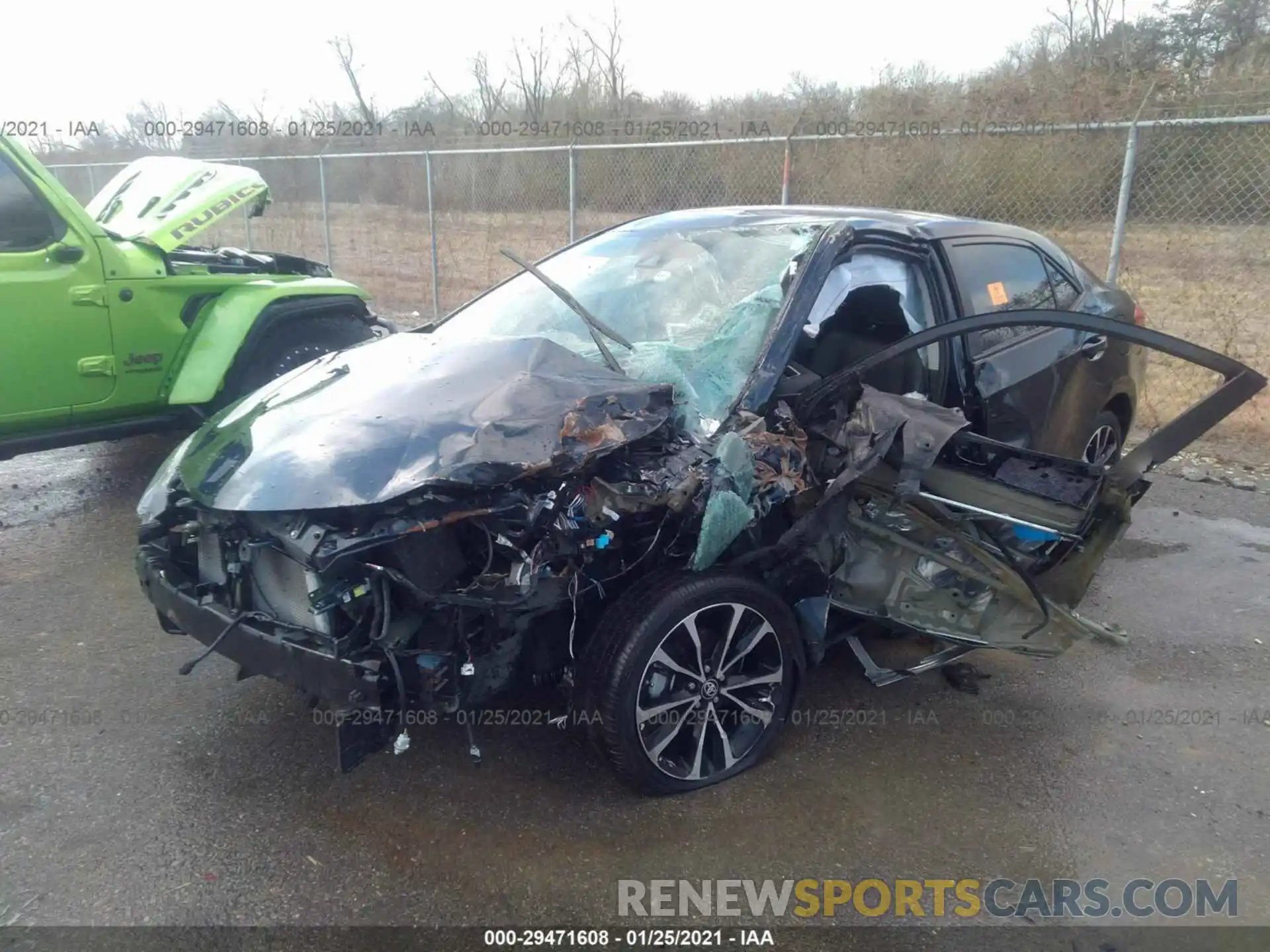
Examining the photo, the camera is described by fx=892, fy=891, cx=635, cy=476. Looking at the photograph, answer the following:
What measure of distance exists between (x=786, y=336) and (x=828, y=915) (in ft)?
5.88

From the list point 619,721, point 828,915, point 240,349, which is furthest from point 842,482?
point 240,349

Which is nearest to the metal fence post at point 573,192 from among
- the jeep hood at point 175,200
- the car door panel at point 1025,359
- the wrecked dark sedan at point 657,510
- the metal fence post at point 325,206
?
the jeep hood at point 175,200

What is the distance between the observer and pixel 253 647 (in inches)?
101

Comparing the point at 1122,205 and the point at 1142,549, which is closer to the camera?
the point at 1142,549

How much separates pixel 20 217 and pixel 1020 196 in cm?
757

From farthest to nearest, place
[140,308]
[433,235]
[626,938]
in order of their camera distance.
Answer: [433,235]
[140,308]
[626,938]

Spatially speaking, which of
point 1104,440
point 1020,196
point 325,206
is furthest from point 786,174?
point 325,206

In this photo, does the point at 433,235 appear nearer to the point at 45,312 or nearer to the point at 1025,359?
the point at 45,312

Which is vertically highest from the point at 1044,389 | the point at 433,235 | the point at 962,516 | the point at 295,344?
the point at 433,235

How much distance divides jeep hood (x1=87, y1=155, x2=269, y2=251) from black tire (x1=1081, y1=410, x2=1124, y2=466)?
5.09m

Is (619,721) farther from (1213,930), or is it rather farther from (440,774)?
(1213,930)

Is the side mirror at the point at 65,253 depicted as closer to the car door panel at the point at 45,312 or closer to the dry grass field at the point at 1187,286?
the car door panel at the point at 45,312

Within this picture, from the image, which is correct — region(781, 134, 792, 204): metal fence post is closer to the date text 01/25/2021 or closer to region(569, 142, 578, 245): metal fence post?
region(569, 142, 578, 245): metal fence post

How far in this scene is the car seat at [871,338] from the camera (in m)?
3.34
